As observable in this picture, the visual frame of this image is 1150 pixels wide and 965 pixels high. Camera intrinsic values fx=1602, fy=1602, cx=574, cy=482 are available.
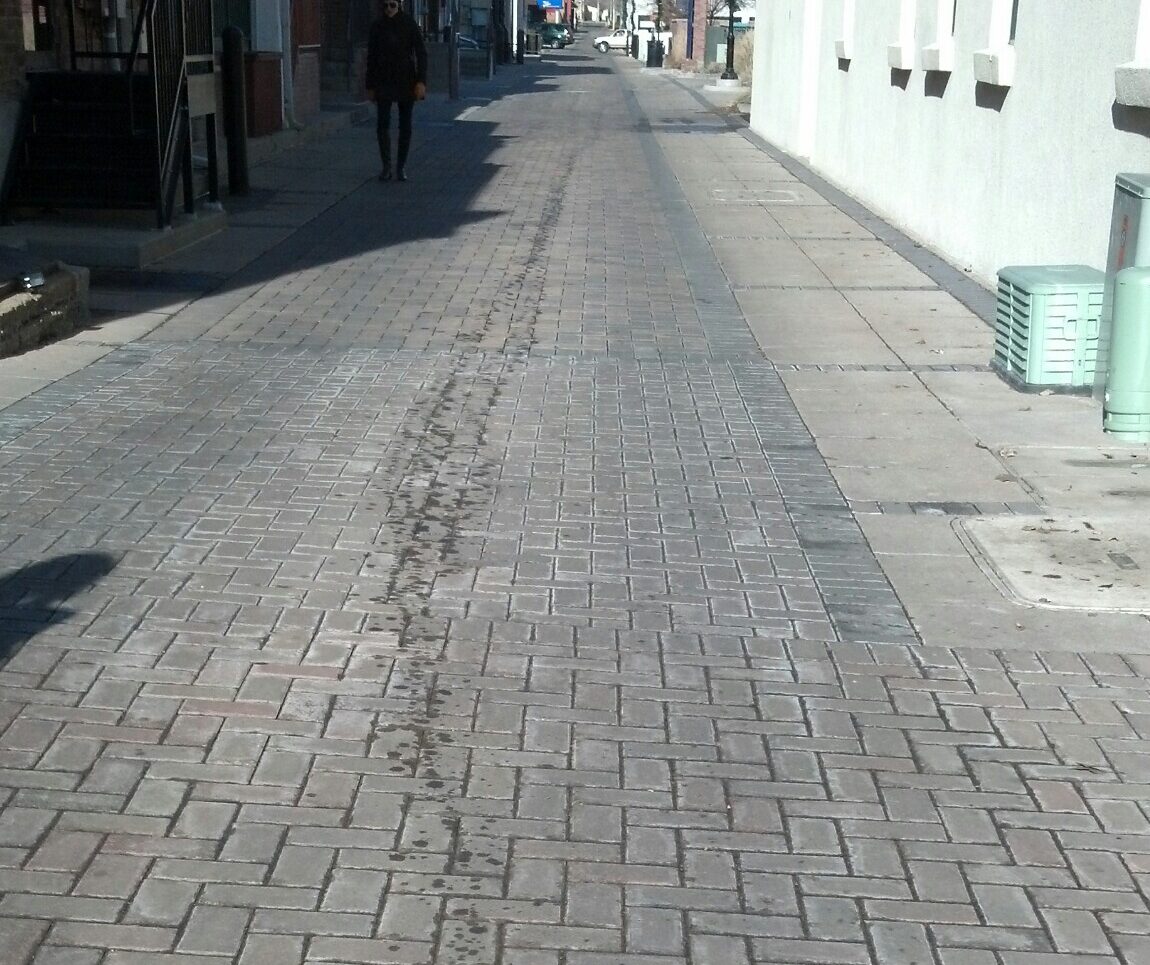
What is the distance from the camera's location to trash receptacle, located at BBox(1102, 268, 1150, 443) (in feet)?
24.4

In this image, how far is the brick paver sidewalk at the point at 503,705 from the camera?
3.66 m

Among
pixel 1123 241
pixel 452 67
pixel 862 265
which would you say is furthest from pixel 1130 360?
pixel 452 67

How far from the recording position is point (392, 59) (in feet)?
60.2

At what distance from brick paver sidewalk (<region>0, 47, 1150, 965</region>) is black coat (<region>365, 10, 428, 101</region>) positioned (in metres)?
10.1

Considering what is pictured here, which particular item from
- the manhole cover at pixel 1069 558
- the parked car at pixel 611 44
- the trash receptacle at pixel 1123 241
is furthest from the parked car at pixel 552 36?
the manhole cover at pixel 1069 558

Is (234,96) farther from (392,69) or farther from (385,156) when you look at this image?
(392,69)

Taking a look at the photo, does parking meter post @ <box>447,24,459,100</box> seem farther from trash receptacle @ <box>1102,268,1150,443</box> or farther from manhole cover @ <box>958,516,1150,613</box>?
manhole cover @ <box>958,516,1150,613</box>

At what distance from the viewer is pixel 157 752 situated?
4395 mm

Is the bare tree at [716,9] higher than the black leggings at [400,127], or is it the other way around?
the bare tree at [716,9]

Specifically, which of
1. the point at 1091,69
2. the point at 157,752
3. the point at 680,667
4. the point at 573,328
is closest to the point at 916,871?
the point at 680,667

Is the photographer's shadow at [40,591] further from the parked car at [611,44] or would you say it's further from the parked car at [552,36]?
the parked car at [552,36]

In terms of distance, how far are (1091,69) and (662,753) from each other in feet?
23.8

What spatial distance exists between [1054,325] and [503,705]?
15.8 ft

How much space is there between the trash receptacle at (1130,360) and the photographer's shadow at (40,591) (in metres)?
4.67
